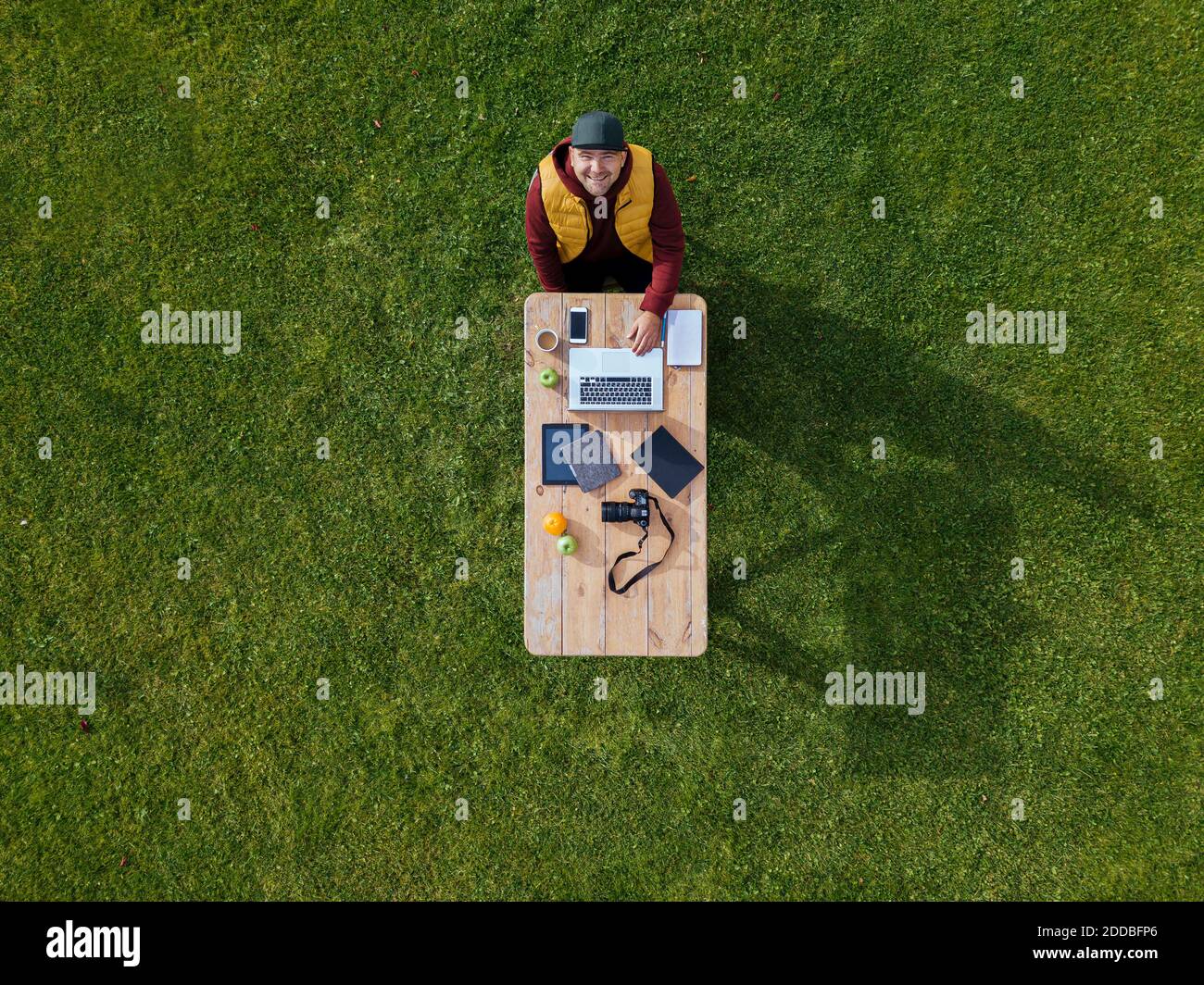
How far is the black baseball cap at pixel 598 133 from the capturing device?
327cm

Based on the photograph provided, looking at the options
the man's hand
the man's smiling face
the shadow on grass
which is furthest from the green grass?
the man's smiling face

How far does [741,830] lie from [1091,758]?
99.1 inches

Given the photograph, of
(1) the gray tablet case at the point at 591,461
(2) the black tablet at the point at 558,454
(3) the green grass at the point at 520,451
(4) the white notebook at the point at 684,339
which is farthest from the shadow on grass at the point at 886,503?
(2) the black tablet at the point at 558,454

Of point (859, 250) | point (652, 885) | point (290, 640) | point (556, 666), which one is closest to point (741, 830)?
point (652, 885)

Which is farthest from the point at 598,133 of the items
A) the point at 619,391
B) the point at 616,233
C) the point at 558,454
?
the point at 558,454

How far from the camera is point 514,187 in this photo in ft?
16.7

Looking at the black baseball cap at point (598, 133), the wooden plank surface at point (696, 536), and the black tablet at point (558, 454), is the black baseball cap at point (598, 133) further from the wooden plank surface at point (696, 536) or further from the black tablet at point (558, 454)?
the black tablet at point (558, 454)

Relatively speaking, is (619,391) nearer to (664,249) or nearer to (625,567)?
(664,249)

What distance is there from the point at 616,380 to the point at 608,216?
35.2 inches

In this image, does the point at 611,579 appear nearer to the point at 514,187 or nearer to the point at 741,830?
the point at 741,830

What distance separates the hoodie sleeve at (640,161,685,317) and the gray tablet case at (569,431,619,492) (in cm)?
79

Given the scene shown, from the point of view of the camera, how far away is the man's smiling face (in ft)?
10.9

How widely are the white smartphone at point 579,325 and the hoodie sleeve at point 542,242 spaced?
23 cm

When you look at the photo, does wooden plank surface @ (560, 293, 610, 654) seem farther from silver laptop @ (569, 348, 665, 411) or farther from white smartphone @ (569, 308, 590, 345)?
white smartphone @ (569, 308, 590, 345)
